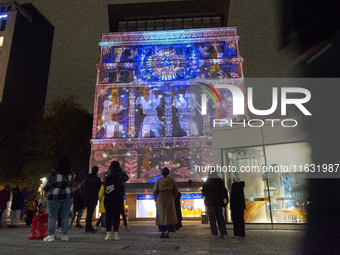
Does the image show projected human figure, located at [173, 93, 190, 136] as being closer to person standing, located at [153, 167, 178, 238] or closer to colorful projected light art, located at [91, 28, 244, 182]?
colorful projected light art, located at [91, 28, 244, 182]

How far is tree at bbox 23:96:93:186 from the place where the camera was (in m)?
27.7

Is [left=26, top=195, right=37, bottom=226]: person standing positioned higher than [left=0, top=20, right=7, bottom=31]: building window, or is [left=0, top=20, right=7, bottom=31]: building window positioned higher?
[left=0, top=20, right=7, bottom=31]: building window

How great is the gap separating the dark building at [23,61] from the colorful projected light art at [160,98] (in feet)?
41.9

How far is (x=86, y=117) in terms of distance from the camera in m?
33.7

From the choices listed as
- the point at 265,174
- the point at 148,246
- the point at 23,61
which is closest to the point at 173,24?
the point at 23,61

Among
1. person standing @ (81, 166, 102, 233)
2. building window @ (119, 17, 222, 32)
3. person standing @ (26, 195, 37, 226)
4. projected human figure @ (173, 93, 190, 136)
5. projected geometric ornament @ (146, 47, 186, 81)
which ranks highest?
building window @ (119, 17, 222, 32)

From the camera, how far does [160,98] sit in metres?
28.1

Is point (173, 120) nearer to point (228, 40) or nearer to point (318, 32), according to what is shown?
point (228, 40)

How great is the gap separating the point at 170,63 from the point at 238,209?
76.2ft

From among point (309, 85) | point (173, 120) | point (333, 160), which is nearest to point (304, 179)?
point (333, 160)

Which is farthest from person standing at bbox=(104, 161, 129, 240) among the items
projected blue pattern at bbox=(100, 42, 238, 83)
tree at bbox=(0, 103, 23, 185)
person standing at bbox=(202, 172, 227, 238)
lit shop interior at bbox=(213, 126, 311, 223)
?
tree at bbox=(0, 103, 23, 185)

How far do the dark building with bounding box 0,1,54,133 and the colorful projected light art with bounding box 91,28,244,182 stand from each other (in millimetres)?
12766

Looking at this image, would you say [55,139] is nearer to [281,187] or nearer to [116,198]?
[281,187]

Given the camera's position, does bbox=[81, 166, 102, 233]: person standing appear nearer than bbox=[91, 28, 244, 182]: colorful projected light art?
Yes
